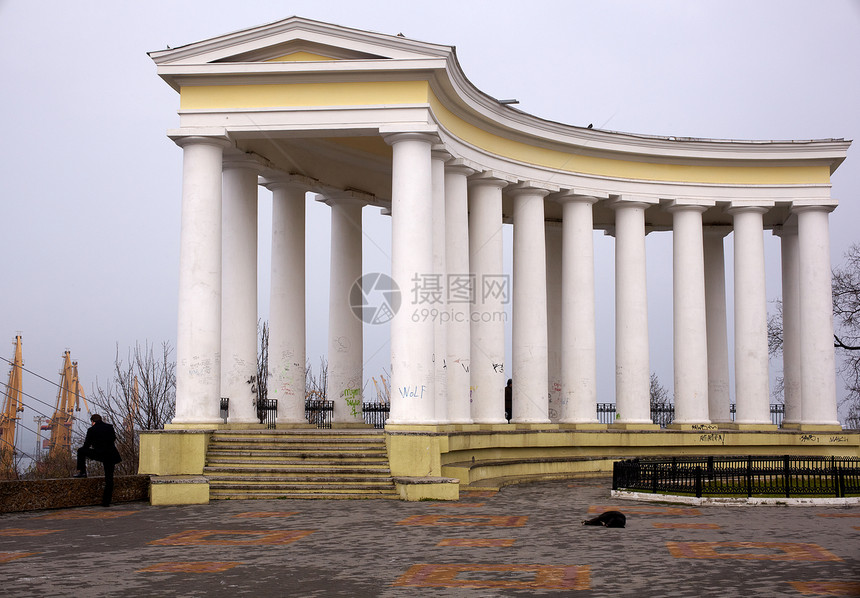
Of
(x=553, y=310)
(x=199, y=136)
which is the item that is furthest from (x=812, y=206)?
(x=199, y=136)

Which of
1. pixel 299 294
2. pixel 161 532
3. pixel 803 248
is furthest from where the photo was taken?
pixel 803 248

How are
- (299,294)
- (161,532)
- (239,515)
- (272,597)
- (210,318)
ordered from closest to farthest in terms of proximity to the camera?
1. (272,597)
2. (161,532)
3. (239,515)
4. (210,318)
5. (299,294)

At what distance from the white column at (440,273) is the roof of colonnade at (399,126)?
3.87 feet

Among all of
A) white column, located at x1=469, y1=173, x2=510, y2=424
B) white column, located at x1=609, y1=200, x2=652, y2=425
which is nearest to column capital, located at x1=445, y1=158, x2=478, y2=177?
white column, located at x1=469, y1=173, x2=510, y2=424

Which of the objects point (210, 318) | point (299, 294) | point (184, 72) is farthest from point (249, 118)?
point (299, 294)

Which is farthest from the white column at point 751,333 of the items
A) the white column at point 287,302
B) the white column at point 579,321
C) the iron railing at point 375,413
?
the white column at point 287,302

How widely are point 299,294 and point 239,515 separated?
1575 centimetres

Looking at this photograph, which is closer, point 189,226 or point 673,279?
point 189,226

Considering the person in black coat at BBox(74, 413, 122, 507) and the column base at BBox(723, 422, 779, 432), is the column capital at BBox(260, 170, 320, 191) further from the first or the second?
the column base at BBox(723, 422, 779, 432)

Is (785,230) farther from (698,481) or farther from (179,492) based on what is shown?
(179,492)

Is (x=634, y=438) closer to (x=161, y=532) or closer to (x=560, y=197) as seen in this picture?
(x=560, y=197)

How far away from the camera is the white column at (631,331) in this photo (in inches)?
1540

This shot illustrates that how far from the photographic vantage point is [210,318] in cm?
2838

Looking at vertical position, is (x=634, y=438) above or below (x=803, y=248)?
below
